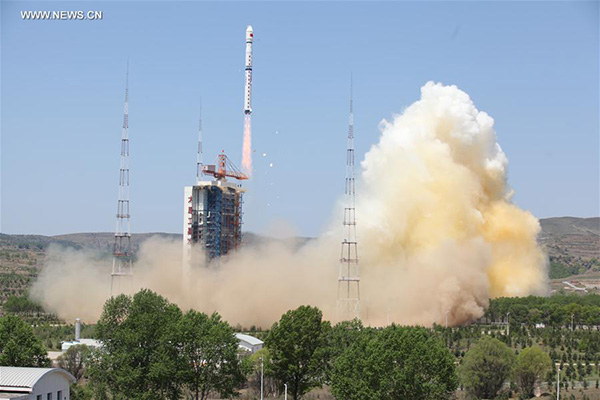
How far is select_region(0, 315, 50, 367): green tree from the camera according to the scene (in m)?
55.2

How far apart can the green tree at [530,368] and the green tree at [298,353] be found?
51.2ft

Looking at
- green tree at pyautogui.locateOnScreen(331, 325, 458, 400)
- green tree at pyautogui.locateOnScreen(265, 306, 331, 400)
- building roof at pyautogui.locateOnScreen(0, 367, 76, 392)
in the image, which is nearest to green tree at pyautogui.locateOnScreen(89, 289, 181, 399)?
green tree at pyautogui.locateOnScreen(265, 306, 331, 400)

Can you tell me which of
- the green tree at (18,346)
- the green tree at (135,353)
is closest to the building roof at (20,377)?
the green tree at (135,353)

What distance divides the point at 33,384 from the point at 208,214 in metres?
57.5

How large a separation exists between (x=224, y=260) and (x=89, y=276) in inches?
717

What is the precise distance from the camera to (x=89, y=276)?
111500 millimetres

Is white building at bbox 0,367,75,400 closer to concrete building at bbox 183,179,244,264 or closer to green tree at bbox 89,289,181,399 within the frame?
green tree at bbox 89,289,181,399

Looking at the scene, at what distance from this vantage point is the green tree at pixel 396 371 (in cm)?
5203

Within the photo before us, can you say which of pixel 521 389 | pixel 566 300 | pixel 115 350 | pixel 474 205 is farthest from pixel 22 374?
pixel 566 300

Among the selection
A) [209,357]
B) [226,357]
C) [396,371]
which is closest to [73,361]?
[209,357]

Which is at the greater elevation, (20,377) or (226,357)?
(226,357)

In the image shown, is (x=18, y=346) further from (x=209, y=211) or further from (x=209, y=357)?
(x=209, y=211)

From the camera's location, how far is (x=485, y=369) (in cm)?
6719

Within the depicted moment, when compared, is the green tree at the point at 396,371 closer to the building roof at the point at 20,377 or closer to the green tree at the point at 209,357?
the green tree at the point at 209,357
